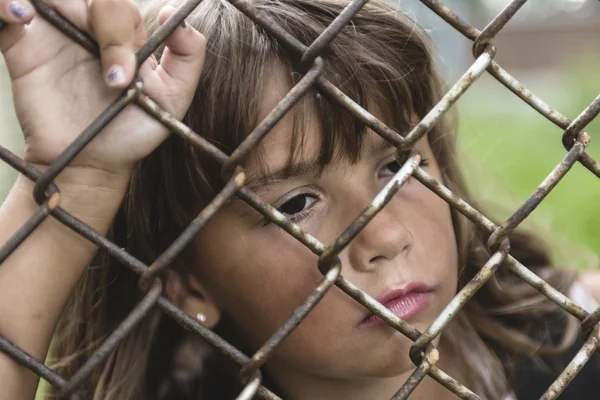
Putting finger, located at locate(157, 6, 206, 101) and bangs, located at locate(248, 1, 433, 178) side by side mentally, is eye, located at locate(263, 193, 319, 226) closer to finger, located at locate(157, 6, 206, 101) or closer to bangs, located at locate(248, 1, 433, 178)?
bangs, located at locate(248, 1, 433, 178)

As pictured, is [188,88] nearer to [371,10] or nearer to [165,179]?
[165,179]

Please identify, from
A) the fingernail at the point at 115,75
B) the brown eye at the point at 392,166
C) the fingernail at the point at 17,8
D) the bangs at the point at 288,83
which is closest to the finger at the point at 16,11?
the fingernail at the point at 17,8

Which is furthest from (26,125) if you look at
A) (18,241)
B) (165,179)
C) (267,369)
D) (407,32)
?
(267,369)

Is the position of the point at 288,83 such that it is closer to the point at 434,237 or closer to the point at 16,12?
the point at 434,237

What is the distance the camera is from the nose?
1180 millimetres

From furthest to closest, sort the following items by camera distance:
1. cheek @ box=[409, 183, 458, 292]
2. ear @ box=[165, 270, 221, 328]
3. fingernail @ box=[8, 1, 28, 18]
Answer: ear @ box=[165, 270, 221, 328], cheek @ box=[409, 183, 458, 292], fingernail @ box=[8, 1, 28, 18]

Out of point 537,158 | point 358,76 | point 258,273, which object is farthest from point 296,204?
point 537,158

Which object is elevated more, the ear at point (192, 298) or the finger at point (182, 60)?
the ear at point (192, 298)

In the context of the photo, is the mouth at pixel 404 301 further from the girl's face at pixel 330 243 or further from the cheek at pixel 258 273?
the cheek at pixel 258 273

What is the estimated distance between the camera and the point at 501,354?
1790 millimetres

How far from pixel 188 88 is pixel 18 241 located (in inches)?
12.0

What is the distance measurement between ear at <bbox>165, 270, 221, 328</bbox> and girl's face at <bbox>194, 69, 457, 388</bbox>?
5.4 inches

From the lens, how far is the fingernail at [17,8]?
84cm

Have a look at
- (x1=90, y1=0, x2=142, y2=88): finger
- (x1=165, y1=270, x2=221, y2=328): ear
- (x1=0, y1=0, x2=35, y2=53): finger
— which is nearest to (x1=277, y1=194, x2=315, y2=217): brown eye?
(x1=165, y1=270, x2=221, y2=328): ear
